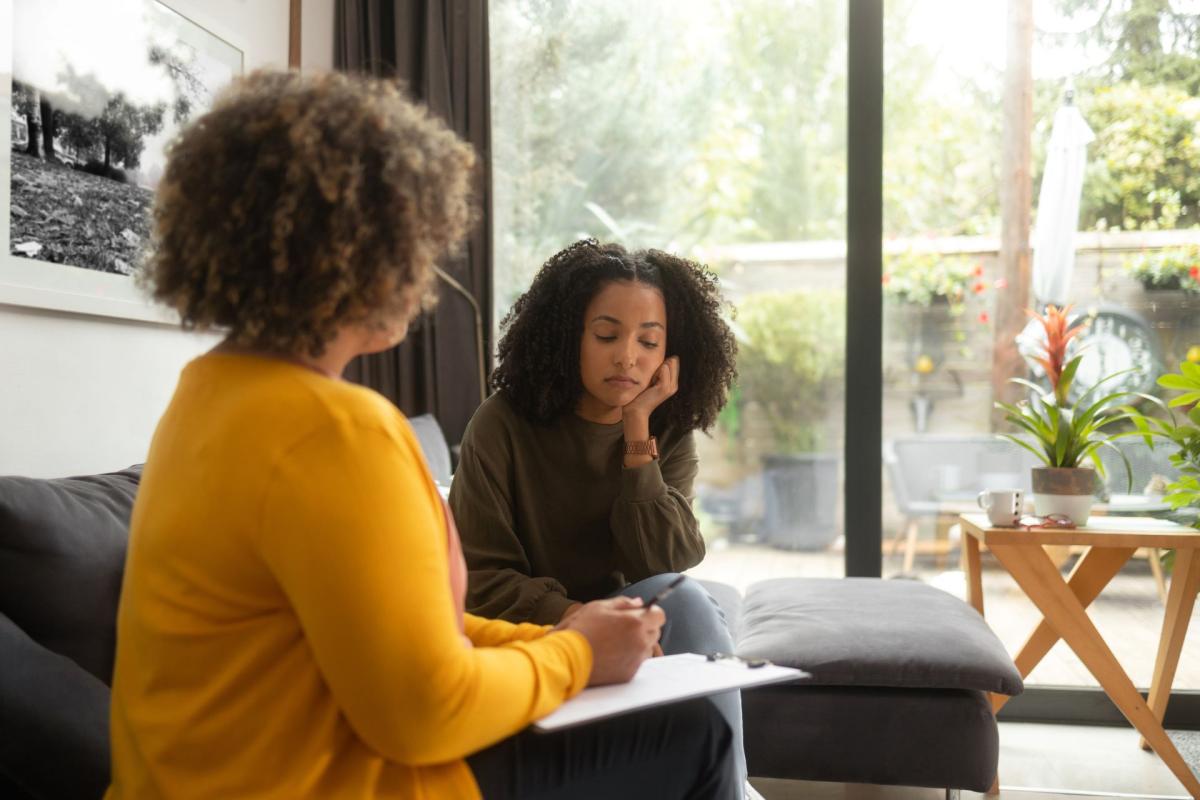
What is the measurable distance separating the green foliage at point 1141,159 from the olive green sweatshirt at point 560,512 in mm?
1950

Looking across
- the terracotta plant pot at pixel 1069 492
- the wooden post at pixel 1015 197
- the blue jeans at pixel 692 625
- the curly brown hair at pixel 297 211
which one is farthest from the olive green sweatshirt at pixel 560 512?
the wooden post at pixel 1015 197

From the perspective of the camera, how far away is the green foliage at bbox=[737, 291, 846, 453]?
3277 mm

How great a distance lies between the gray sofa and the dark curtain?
1.07 metres

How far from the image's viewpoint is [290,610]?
86 cm

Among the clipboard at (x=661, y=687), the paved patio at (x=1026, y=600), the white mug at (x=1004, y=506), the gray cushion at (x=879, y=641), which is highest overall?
the clipboard at (x=661, y=687)

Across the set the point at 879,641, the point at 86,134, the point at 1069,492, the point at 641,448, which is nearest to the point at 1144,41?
the point at 1069,492

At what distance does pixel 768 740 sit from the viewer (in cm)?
212

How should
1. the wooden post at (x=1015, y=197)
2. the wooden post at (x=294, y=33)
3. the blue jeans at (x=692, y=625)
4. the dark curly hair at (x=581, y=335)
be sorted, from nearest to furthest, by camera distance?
the blue jeans at (x=692, y=625)
the dark curly hair at (x=581, y=335)
the wooden post at (x=294, y=33)
the wooden post at (x=1015, y=197)

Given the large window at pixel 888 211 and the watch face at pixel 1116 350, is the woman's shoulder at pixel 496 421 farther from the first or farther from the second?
the watch face at pixel 1116 350

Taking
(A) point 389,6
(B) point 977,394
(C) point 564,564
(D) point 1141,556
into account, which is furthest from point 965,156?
(C) point 564,564

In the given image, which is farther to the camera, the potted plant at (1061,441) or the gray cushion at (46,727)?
the potted plant at (1061,441)

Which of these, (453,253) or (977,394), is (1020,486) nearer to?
(977,394)

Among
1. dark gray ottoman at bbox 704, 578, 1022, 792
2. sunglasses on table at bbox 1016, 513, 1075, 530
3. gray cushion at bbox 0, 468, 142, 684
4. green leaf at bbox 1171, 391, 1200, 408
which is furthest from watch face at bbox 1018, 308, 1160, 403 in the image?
gray cushion at bbox 0, 468, 142, 684

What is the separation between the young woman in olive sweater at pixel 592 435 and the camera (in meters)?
1.75
